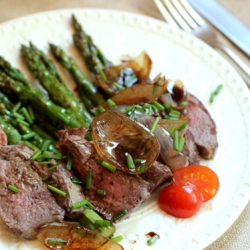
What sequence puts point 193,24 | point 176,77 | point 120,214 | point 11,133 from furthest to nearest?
point 193,24 → point 176,77 → point 11,133 → point 120,214

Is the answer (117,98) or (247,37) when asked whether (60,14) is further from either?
(247,37)

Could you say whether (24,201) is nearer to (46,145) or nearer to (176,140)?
(46,145)

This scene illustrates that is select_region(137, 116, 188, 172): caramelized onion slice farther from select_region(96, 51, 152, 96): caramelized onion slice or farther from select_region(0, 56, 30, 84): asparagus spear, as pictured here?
select_region(0, 56, 30, 84): asparagus spear

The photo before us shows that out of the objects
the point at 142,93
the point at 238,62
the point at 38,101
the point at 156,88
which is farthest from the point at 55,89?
the point at 238,62

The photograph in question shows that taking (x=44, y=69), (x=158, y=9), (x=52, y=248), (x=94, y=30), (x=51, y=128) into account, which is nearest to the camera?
(x=52, y=248)

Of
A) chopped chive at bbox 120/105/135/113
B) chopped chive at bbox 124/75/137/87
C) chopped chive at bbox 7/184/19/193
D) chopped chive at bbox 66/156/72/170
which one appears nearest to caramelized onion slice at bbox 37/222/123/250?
chopped chive at bbox 7/184/19/193

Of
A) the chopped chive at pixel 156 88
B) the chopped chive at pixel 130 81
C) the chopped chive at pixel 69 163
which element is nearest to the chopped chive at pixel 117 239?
the chopped chive at pixel 69 163

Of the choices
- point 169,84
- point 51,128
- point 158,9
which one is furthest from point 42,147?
point 158,9

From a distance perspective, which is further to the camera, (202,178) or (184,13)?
(184,13)
